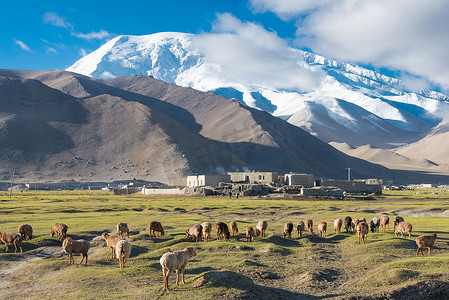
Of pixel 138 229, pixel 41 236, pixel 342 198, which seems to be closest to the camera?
pixel 41 236

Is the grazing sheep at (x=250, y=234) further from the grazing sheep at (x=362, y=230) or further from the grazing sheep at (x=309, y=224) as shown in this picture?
the grazing sheep at (x=362, y=230)

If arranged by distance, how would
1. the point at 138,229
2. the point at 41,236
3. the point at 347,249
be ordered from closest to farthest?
the point at 347,249 → the point at 41,236 → the point at 138,229

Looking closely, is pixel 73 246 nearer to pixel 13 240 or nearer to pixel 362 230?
pixel 13 240

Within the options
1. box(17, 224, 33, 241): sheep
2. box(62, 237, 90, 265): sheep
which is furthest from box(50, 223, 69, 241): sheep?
box(62, 237, 90, 265): sheep

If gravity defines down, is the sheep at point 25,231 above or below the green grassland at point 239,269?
above

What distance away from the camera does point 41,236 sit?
3534 cm

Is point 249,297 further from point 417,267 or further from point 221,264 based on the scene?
point 417,267

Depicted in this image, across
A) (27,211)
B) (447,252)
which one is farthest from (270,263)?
(27,211)

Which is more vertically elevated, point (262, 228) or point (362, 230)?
point (362, 230)

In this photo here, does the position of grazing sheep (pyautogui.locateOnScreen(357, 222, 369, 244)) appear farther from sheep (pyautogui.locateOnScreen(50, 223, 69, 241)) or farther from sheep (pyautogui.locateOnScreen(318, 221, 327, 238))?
sheep (pyautogui.locateOnScreen(50, 223, 69, 241))

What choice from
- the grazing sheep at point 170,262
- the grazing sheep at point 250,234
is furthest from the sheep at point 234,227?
the grazing sheep at point 170,262

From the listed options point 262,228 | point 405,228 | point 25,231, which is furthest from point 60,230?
point 405,228

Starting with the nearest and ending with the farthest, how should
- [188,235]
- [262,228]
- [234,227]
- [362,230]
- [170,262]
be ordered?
[170,262]
[362,230]
[188,235]
[262,228]
[234,227]

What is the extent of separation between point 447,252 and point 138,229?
26321mm
